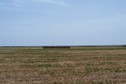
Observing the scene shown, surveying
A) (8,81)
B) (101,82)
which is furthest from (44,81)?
(101,82)

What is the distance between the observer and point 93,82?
16891 mm

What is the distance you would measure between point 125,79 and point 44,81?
181 inches

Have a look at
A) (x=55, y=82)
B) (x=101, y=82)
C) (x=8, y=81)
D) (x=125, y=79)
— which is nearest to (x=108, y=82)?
(x=101, y=82)

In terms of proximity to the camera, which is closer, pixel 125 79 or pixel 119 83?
pixel 119 83

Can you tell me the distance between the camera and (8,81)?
1784 centimetres

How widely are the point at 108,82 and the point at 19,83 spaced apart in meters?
4.75

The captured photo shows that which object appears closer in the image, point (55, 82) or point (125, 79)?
point (55, 82)

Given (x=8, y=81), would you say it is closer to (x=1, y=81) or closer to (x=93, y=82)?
(x=1, y=81)

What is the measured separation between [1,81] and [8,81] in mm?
385

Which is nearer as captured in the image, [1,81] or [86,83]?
[86,83]

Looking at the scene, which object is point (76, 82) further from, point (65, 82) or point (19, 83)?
point (19, 83)

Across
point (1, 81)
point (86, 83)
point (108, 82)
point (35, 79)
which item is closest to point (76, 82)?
point (86, 83)

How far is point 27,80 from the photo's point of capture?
18.1 m

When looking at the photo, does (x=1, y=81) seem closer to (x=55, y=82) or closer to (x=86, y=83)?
(x=55, y=82)
